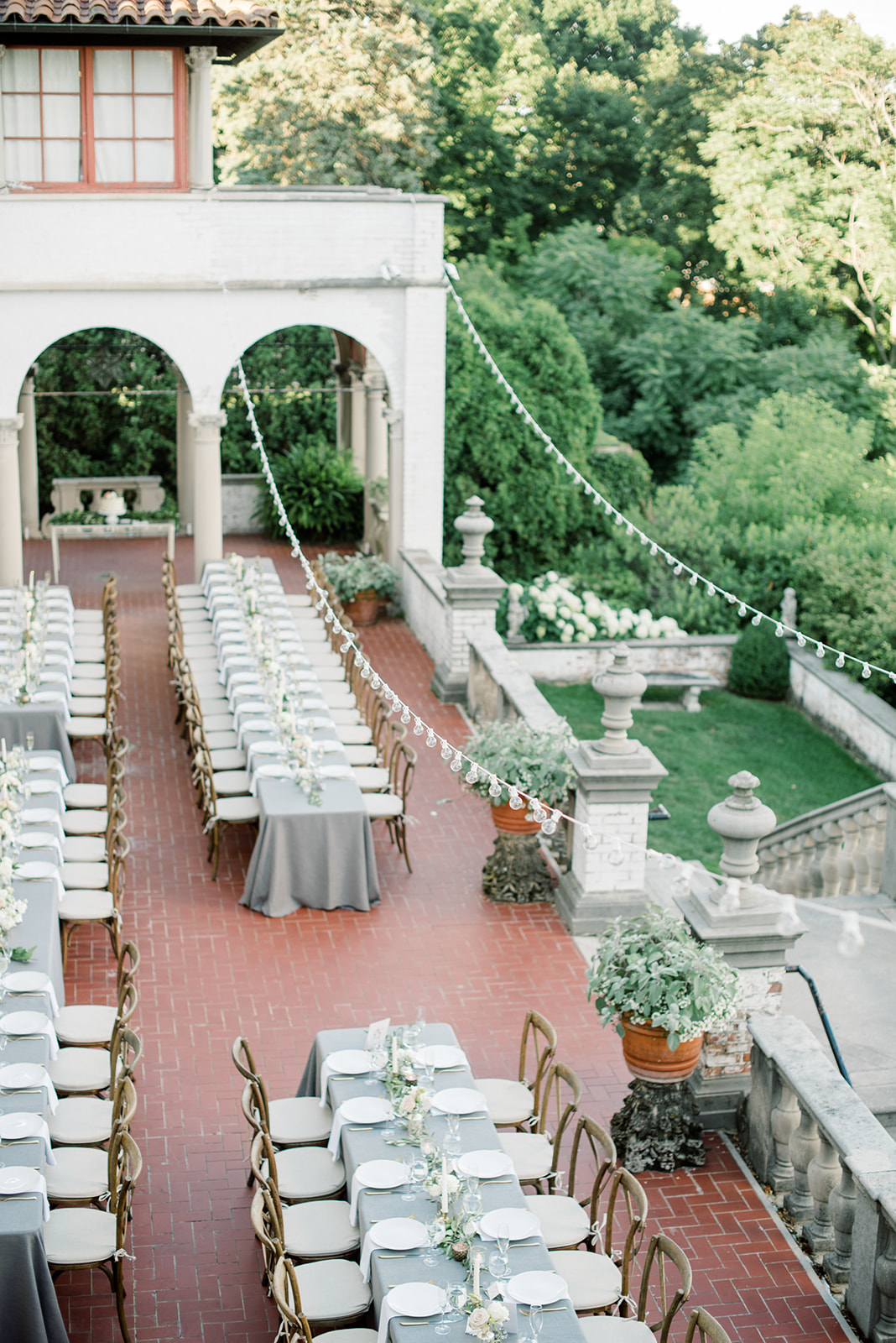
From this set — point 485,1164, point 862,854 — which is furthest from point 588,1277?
point 862,854

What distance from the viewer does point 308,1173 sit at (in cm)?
816

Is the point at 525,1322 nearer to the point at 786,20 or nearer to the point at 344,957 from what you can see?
the point at 344,957

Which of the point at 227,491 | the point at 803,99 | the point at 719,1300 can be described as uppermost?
the point at 803,99

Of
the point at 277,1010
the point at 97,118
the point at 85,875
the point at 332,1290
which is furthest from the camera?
the point at 97,118

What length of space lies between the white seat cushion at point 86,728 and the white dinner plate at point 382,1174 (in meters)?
7.73

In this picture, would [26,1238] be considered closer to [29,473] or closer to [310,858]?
[310,858]

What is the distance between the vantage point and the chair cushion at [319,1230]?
7582mm

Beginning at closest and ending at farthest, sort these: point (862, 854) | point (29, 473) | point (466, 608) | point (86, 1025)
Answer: point (86, 1025) < point (862, 854) < point (466, 608) < point (29, 473)

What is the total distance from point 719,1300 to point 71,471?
73.1 ft

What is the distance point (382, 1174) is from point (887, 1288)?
8.09ft

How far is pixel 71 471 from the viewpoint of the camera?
2781 centimetres

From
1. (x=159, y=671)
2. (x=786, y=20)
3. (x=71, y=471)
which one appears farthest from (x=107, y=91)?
(x=786, y=20)

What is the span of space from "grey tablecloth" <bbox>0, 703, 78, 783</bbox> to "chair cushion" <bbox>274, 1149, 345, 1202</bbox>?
6.82 metres

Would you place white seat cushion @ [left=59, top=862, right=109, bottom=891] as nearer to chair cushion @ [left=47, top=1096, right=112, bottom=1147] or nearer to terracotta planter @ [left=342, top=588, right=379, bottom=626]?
chair cushion @ [left=47, top=1096, right=112, bottom=1147]
